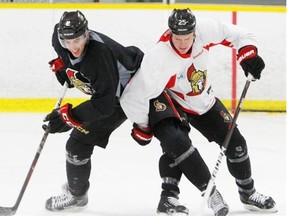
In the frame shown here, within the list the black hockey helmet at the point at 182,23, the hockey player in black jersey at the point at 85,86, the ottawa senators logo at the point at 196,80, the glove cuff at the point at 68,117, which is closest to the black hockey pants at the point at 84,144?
the hockey player in black jersey at the point at 85,86

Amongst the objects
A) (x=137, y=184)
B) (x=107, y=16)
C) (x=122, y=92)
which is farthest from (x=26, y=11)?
(x=122, y=92)

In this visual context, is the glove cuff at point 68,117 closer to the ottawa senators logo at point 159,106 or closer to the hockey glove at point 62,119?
the hockey glove at point 62,119

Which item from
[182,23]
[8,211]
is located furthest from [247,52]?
[8,211]

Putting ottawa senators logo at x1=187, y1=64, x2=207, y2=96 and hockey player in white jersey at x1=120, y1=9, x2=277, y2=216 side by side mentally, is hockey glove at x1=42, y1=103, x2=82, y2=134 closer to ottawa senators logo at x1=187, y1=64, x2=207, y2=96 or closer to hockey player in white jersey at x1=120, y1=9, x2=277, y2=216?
hockey player in white jersey at x1=120, y1=9, x2=277, y2=216

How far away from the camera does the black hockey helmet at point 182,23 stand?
323cm

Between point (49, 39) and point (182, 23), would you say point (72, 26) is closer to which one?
point (182, 23)

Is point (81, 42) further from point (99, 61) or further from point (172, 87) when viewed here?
point (172, 87)

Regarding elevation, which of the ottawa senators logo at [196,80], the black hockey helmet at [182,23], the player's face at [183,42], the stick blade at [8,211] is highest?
the black hockey helmet at [182,23]

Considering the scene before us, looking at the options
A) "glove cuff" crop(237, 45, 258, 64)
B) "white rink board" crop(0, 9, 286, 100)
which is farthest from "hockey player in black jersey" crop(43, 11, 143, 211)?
"white rink board" crop(0, 9, 286, 100)

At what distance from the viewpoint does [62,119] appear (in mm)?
3408

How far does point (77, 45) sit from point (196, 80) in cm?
53

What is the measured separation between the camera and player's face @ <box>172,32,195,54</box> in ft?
10.7

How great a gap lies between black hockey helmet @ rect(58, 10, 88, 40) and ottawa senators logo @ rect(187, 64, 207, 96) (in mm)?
477

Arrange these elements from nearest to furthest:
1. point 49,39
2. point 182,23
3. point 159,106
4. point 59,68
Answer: point 182,23, point 159,106, point 59,68, point 49,39
